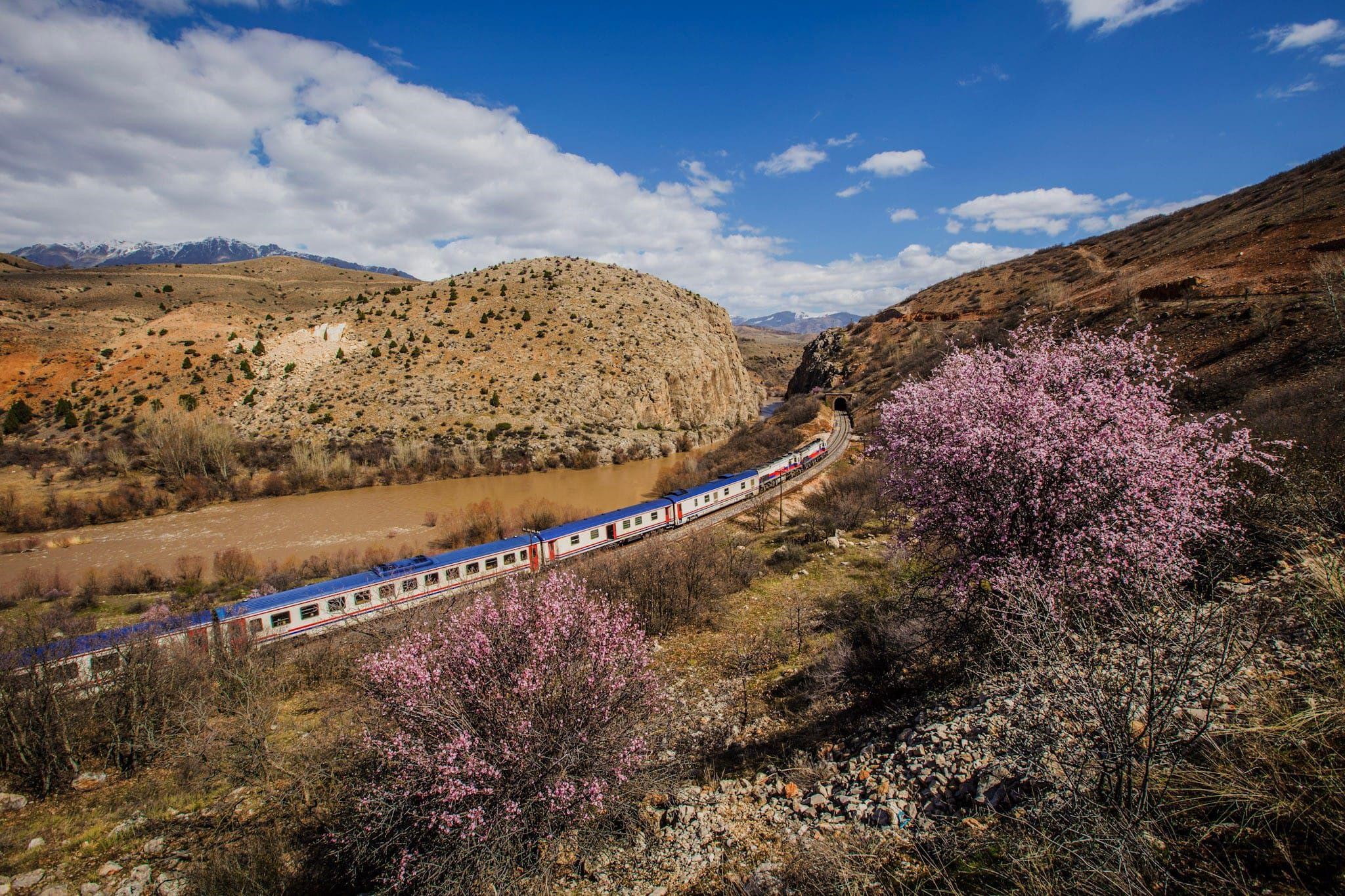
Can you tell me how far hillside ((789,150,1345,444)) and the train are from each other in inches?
804

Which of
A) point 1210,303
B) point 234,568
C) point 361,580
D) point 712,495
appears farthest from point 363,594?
point 1210,303

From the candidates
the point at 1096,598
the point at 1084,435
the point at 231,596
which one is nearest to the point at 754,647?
the point at 1096,598

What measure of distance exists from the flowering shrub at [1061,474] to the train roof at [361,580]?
16007 millimetres

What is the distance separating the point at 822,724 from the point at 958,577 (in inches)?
136

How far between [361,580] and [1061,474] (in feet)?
62.8

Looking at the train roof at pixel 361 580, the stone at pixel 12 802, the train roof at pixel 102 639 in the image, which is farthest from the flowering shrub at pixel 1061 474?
the train roof at pixel 361 580

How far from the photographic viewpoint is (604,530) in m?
23.5

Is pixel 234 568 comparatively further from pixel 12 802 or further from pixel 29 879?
pixel 29 879

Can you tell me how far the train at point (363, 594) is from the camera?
1113 cm

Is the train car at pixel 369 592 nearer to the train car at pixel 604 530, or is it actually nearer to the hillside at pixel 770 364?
the train car at pixel 604 530

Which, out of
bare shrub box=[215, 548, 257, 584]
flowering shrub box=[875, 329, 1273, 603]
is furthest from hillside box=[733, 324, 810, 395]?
flowering shrub box=[875, 329, 1273, 603]

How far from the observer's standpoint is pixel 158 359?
1988 inches

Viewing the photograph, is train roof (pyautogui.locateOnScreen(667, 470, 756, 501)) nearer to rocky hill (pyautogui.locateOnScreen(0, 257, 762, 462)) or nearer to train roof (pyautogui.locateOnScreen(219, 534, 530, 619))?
train roof (pyautogui.locateOnScreen(219, 534, 530, 619))

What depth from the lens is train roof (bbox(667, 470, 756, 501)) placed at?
2719cm
